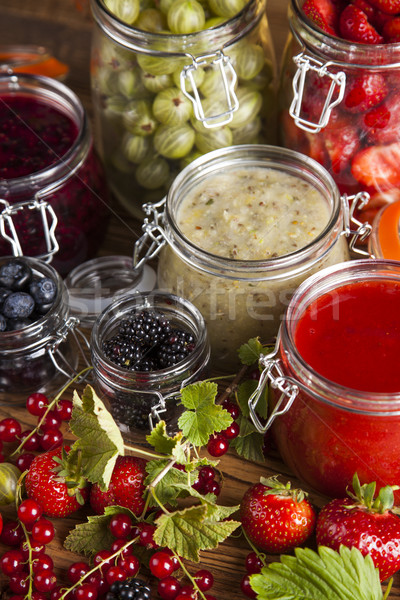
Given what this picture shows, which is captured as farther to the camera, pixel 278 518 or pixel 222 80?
pixel 222 80

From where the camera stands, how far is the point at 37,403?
1552mm

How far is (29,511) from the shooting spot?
138cm

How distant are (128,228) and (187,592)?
94 cm

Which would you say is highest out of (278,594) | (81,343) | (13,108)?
(13,108)

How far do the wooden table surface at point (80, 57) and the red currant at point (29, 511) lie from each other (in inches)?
2.6

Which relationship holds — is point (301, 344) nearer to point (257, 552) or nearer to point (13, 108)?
point (257, 552)

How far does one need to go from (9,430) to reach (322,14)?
1.00m

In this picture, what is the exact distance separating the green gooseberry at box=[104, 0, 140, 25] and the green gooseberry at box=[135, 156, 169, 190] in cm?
29

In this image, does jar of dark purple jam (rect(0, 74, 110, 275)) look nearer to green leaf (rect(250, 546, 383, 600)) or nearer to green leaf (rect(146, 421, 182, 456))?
green leaf (rect(146, 421, 182, 456))

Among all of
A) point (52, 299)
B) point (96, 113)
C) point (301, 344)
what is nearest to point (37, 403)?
point (52, 299)

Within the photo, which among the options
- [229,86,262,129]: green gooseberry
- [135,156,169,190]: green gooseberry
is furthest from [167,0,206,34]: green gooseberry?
[135,156,169,190]: green gooseberry

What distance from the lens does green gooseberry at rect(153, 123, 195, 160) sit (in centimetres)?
169

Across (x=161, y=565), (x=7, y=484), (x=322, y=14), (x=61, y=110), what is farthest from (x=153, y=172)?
(x=161, y=565)

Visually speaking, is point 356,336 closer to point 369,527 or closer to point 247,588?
point 369,527
